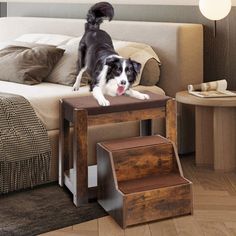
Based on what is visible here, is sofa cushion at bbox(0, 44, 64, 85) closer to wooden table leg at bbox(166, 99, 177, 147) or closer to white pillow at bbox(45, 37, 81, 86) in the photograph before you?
white pillow at bbox(45, 37, 81, 86)

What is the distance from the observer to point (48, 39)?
A: 12.5ft

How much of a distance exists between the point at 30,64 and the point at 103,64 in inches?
36.2

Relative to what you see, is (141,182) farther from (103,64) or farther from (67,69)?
(67,69)

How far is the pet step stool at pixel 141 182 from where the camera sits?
2.30 metres

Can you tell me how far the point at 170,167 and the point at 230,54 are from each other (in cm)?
112

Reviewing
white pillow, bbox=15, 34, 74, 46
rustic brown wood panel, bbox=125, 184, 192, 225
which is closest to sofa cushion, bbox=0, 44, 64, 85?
white pillow, bbox=15, 34, 74, 46

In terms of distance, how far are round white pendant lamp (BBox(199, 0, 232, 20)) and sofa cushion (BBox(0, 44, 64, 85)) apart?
3.40 feet

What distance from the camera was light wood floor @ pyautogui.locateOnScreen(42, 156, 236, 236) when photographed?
88.6 inches

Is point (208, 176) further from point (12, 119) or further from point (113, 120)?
point (12, 119)

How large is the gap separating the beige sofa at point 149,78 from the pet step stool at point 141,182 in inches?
15.1

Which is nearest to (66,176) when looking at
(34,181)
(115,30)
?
(34,181)

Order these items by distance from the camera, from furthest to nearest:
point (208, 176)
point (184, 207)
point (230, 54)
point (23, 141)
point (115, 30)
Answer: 1. point (115, 30)
2. point (230, 54)
3. point (208, 176)
4. point (23, 141)
5. point (184, 207)

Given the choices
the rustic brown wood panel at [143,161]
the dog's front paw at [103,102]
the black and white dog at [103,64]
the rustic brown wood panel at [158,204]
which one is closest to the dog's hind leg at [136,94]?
the black and white dog at [103,64]

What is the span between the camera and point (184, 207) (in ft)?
7.91
